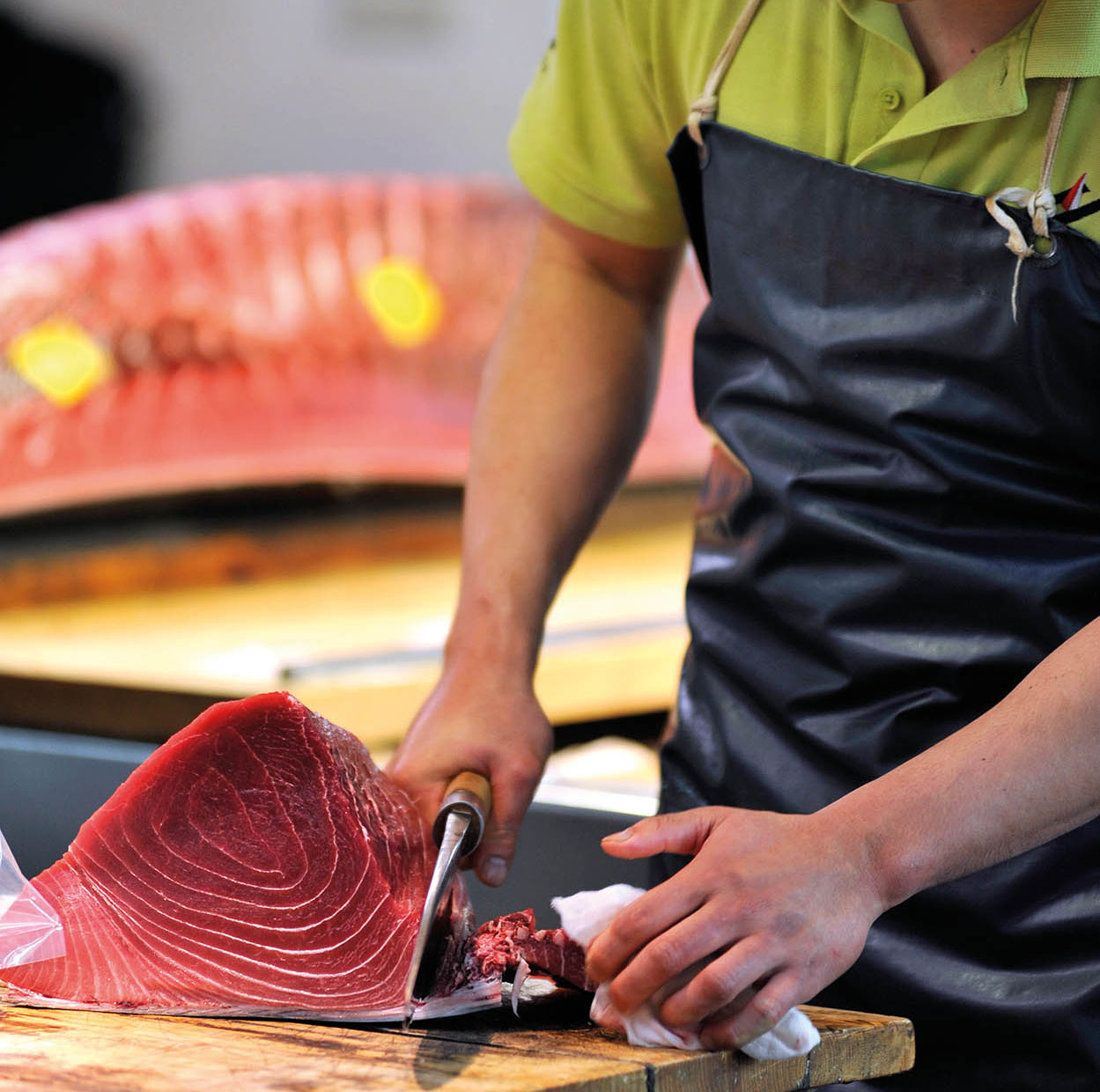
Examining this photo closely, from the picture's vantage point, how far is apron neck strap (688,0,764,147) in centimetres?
132

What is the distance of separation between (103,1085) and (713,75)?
3.10ft

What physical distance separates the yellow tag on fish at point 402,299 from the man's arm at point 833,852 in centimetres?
222

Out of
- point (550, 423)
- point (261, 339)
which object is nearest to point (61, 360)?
point (261, 339)

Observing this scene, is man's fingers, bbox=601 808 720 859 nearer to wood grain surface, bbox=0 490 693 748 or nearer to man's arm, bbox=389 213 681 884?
man's arm, bbox=389 213 681 884

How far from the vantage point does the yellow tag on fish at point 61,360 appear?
2.89 meters

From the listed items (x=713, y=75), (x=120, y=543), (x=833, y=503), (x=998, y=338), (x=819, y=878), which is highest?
(x=713, y=75)

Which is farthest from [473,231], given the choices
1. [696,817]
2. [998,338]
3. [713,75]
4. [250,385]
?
[696,817]

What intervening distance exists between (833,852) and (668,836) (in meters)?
0.10

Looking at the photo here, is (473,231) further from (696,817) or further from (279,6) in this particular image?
(696,817)

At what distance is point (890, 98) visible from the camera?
125 centimetres

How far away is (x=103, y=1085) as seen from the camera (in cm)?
87

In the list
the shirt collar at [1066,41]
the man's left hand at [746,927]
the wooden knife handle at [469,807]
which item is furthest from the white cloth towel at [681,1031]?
the shirt collar at [1066,41]

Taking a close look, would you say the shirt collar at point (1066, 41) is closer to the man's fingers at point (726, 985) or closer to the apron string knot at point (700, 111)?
the apron string knot at point (700, 111)

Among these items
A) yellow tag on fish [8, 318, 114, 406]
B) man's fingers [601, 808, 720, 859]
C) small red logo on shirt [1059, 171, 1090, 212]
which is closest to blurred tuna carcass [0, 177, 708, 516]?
yellow tag on fish [8, 318, 114, 406]
